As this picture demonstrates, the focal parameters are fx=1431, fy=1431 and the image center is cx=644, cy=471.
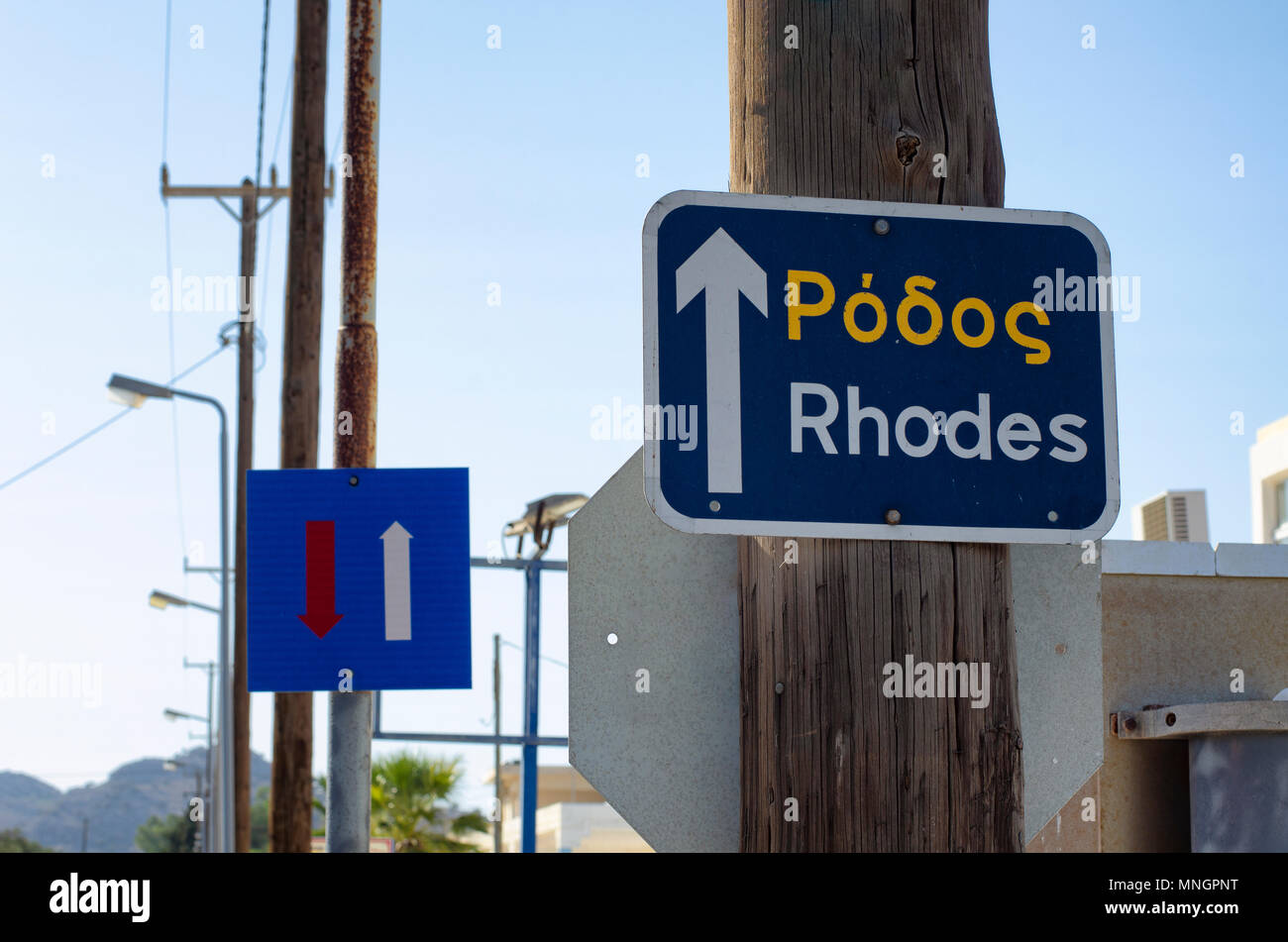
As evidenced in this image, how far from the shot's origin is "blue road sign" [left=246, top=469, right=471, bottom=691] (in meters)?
3.72

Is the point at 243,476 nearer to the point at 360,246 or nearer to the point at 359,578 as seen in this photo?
the point at 360,246

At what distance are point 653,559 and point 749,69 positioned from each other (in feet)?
2.96

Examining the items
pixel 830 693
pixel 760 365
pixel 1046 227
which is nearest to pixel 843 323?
pixel 760 365

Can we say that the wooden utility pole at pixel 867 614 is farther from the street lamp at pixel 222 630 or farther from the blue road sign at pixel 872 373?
the street lamp at pixel 222 630

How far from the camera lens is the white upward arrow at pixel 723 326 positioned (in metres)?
2.31

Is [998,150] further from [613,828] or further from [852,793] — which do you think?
[613,828]

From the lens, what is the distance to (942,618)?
7.75 ft

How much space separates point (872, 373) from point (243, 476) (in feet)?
54.4

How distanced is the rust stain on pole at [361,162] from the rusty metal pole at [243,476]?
11513mm

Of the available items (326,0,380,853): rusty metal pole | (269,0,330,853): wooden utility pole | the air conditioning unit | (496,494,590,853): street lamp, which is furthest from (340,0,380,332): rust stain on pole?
the air conditioning unit

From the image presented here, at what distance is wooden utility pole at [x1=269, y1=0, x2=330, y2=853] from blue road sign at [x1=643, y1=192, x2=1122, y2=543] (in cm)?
803

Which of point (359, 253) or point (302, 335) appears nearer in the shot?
point (359, 253)

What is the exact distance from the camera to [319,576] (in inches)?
148

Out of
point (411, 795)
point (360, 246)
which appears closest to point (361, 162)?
point (360, 246)
